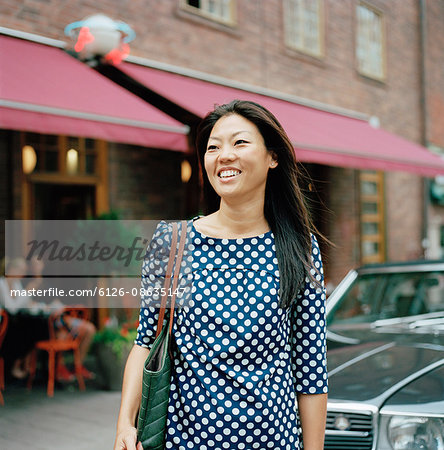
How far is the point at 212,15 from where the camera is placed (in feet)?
30.9

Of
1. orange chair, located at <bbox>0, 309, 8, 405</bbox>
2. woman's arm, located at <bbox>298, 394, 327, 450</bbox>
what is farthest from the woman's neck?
orange chair, located at <bbox>0, 309, 8, 405</bbox>

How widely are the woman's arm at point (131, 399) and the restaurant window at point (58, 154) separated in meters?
6.02

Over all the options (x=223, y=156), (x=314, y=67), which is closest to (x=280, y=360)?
(x=223, y=156)

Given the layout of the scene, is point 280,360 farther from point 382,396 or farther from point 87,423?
point 87,423

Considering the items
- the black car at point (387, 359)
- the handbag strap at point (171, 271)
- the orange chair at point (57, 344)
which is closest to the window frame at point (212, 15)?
the orange chair at point (57, 344)

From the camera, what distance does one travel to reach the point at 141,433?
173cm

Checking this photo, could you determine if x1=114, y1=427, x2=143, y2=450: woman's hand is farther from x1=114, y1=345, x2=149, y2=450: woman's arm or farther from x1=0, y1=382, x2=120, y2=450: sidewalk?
x1=0, y1=382, x2=120, y2=450: sidewalk

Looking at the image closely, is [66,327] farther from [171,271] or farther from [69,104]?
[171,271]

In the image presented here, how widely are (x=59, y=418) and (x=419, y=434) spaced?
3718mm

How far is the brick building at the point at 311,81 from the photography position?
7.63 m

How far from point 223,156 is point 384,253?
1224 cm

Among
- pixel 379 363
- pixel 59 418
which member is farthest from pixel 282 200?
pixel 59 418

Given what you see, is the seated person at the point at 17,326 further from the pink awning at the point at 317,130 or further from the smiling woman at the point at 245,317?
the smiling woman at the point at 245,317

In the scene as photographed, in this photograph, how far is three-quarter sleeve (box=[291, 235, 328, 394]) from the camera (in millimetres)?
1845
